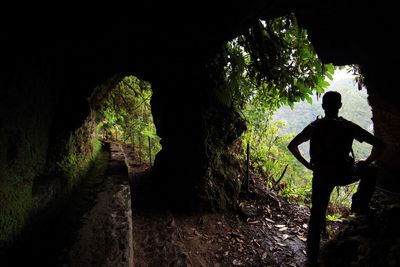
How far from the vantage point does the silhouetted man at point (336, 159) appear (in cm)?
290

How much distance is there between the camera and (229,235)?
4574 millimetres

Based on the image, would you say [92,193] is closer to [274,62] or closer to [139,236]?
[139,236]

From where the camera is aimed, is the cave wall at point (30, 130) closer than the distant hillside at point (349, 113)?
Yes

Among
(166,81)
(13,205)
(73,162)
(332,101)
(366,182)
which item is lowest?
(13,205)

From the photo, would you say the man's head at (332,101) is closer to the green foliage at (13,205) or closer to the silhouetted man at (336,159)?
the silhouetted man at (336,159)

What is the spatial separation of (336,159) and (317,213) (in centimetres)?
80

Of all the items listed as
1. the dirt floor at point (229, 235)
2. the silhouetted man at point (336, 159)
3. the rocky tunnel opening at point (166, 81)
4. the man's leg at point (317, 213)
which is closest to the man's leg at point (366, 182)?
the silhouetted man at point (336, 159)

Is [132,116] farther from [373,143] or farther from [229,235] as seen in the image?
[373,143]

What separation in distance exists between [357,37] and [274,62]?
74.1 inches

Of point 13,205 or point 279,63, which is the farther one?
point 279,63

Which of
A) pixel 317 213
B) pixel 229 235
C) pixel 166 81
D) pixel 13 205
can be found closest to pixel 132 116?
pixel 166 81

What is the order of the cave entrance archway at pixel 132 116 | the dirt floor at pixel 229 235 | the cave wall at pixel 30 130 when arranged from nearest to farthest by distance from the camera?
the cave wall at pixel 30 130 → the dirt floor at pixel 229 235 → the cave entrance archway at pixel 132 116

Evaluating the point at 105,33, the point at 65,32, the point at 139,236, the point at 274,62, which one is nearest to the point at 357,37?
the point at 274,62

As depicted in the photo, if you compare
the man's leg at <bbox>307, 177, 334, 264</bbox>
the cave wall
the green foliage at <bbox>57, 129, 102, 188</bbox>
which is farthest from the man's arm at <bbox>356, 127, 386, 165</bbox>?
the green foliage at <bbox>57, 129, 102, 188</bbox>
